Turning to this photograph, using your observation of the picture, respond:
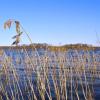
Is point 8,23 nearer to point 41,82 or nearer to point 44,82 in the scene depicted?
point 41,82

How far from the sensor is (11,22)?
13.0 ft

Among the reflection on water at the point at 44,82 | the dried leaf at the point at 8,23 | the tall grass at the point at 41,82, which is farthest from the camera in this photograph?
the reflection on water at the point at 44,82

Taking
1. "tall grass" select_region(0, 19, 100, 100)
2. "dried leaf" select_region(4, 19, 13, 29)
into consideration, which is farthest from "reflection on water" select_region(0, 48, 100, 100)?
"dried leaf" select_region(4, 19, 13, 29)

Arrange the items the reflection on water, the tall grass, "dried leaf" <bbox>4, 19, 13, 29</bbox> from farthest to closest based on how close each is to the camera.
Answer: the reflection on water < the tall grass < "dried leaf" <bbox>4, 19, 13, 29</bbox>

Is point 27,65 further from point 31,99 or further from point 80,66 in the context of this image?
point 31,99

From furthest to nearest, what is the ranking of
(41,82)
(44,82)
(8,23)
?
(44,82) < (41,82) < (8,23)

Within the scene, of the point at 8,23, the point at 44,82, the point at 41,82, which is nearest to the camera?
the point at 8,23

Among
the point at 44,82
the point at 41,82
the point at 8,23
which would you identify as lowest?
the point at 44,82

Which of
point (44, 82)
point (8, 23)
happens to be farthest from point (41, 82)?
point (8, 23)

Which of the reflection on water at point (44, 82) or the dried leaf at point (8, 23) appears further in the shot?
the reflection on water at point (44, 82)

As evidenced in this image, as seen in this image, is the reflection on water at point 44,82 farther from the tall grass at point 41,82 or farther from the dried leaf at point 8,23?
the dried leaf at point 8,23

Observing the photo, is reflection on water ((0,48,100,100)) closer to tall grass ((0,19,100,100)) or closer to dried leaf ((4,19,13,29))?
tall grass ((0,19,100,100))

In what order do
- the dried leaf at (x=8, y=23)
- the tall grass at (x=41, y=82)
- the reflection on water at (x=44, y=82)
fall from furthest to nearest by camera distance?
the reflection on water at (x=44, y=82)
the tall grass at (x=41, y=82)
the dried leaf at (x=8, y=23)

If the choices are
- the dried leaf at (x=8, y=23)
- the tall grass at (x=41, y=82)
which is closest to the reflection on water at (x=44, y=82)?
the tall grass at (x=41, y=82)
